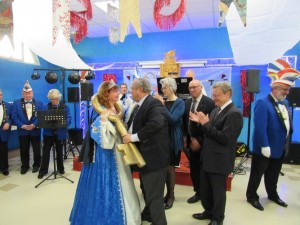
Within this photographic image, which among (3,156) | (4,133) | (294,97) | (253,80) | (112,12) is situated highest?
(112,12)

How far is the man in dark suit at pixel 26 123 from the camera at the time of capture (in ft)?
14.1

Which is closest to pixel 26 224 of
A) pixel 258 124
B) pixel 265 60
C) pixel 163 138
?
pixel 163 138

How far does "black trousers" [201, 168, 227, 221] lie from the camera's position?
→ 90.8 inches

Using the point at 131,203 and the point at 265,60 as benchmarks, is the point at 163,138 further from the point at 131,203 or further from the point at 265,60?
the point at 265,60

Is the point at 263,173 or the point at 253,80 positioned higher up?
the point at 253,80

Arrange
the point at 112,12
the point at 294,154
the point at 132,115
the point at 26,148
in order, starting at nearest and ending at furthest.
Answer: the point at 132,115
the point at 112,12
the point at 26,148
the point at 294,154

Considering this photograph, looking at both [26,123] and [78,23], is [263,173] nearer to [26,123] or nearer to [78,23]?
[78,23]

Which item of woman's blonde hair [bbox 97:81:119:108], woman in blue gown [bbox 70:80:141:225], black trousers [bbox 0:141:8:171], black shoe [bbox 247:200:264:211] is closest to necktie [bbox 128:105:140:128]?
woman in blue gown [bbox 70:80:141:225]

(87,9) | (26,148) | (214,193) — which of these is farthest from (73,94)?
(214,193)

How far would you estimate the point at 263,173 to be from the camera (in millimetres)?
3047

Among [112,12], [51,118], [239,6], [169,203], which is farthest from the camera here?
[51,118]

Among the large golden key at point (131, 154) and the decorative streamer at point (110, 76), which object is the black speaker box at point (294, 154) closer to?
the large golden key at point (131, 154)

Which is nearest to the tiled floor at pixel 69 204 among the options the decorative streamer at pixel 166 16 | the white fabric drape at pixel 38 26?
the white fabric drape at pixel 38 26

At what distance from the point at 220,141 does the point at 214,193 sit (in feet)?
1.83
